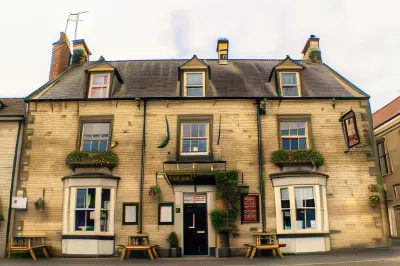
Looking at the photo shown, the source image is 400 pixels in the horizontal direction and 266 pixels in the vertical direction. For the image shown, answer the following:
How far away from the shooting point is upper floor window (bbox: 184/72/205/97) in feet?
58.2

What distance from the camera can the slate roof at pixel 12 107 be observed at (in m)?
17.4

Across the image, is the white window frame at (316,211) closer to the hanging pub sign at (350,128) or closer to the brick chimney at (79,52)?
the hanging pub sign at (350,128)

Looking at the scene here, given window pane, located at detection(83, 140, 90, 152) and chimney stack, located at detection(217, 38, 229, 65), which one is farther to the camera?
chimney stack, located at detection(217, 38, 229, 65)

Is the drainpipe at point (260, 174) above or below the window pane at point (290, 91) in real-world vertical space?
below

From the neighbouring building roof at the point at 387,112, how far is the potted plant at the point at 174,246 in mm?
14863

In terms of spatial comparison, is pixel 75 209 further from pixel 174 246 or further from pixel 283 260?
pixel 283 260

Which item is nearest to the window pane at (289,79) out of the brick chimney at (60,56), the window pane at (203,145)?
the window pane at (203,145)

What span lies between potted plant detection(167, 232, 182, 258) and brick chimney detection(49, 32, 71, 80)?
10820mm

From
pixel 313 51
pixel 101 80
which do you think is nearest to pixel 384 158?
pixel 313 51

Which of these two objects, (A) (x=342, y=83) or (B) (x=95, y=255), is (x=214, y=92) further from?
(B) (x=95, y=255)

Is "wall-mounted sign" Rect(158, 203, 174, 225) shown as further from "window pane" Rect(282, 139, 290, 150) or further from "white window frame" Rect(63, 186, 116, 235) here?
"window pane" Rect(282, 139, 290, 150)

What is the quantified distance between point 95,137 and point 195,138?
179 inches

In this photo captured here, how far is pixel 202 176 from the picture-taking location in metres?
15.2

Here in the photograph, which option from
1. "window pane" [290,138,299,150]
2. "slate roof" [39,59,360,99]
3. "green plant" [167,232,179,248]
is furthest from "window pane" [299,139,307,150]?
"green plant" [167,232,179,248]
